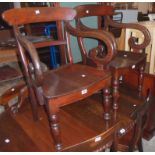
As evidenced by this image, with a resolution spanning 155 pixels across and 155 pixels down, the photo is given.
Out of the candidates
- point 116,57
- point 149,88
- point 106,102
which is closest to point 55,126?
point 106,102

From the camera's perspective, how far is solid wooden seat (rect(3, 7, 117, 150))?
898mm

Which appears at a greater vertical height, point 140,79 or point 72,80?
point 72,80

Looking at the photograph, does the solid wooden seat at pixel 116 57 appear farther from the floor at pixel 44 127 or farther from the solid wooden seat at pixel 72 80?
the floor at pixel 44 127

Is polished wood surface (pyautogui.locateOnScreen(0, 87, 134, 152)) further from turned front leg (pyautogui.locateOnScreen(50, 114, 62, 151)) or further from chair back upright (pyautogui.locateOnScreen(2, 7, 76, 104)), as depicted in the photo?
chair back upright (pyautogui.locateOnScreen(2, 7, 76, 104))

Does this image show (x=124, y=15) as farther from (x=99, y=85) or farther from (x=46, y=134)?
(x=46, y=134)

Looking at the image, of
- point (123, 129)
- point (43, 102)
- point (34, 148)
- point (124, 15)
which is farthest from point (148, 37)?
point (124, 15)

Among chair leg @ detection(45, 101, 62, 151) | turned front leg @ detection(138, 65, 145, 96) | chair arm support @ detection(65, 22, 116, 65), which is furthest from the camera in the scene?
turned front leg @ detection(138, 65, 145, 96)

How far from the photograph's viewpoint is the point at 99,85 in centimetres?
103

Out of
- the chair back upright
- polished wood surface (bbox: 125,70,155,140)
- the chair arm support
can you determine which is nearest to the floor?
polished wood surface (bbox: 125,70,155,140)

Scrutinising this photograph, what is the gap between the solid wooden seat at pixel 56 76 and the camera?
90 cm

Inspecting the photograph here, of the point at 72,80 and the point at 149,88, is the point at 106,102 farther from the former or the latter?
the point at 149,88

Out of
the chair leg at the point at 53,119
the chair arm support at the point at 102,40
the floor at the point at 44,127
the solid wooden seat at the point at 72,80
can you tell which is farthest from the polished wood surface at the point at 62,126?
the chair arm support at the point at 102,40

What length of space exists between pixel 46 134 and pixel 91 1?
1.27m

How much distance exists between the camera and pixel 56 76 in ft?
3.64
